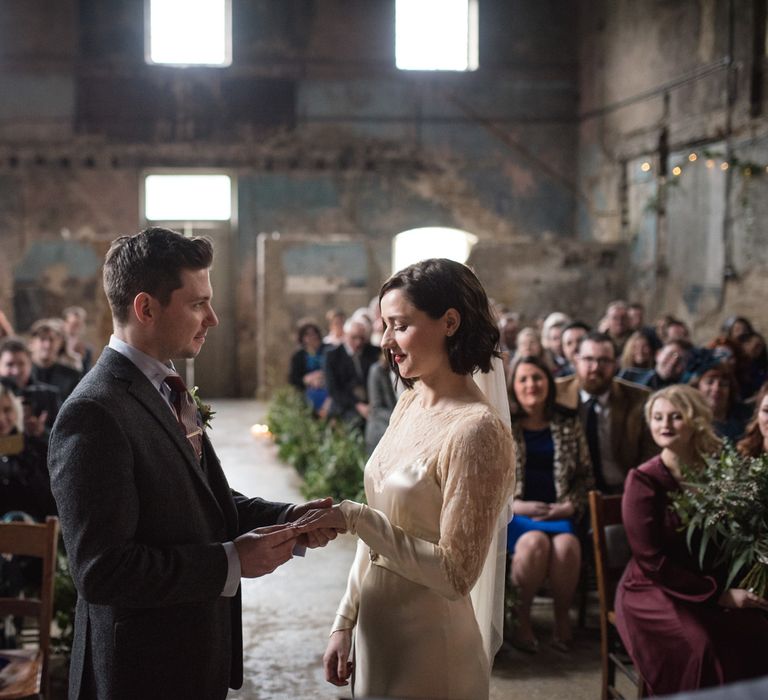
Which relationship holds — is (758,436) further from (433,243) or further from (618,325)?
(618,325)

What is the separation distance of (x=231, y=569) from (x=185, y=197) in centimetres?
1373

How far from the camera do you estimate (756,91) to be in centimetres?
1061

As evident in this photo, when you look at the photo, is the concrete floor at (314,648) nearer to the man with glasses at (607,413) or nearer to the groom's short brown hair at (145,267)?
the man with glasses at (607,413)

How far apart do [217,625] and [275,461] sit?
7.10 meters

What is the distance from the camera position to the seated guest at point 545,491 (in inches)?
188

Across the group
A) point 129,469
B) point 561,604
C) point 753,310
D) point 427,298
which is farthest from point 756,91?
point 129,469

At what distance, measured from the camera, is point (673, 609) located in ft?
11.4

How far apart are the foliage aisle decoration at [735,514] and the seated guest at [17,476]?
10.2 ft

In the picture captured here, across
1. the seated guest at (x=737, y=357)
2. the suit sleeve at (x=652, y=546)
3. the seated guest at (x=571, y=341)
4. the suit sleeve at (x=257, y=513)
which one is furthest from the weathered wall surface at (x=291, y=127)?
the suit sleeve at (x=257, y=513)

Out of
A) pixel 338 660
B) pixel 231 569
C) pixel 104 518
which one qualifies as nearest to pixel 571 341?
pixel 338 660

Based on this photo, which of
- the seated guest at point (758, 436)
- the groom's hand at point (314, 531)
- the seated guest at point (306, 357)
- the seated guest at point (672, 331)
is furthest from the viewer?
the seated guest at point (306, 357)

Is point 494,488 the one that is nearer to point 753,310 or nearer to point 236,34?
point 753,310

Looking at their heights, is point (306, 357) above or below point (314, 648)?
above

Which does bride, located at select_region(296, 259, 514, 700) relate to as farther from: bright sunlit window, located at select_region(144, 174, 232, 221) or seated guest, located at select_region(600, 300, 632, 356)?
bright sunlit window, located at select_region(144, 174, 232, 221)
